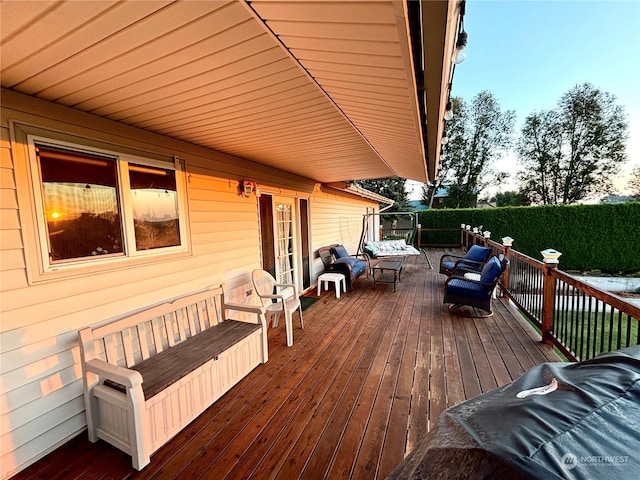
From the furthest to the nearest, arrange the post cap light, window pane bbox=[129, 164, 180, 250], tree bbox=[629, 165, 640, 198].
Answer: tree bbox=[629, 165, 640, 198], the post cap light, window pane bbox=[129, 164, 180, 250]

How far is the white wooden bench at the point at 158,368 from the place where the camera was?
1.79 metres

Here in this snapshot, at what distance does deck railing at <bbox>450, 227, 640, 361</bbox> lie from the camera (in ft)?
6.89

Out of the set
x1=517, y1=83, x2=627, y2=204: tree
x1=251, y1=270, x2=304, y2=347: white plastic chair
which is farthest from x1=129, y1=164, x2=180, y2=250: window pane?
x1=517, y1=83, x2=627, y2=204: tree

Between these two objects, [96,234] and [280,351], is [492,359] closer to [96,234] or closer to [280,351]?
[280,351]

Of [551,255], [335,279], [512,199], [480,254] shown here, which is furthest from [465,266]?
[512,199]

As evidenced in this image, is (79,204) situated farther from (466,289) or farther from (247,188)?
(466,289)

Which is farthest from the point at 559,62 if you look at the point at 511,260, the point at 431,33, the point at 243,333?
the point at 243,333

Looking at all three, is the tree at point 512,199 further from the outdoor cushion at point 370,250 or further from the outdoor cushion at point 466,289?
the outdoor cushion at point 466,289

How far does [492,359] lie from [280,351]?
2.43 m

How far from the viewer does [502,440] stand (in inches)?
29.3

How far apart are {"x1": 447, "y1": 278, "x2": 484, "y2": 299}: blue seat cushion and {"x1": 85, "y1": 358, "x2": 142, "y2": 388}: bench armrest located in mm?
4212

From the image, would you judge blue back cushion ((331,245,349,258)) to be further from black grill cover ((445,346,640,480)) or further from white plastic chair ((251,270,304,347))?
black grill cover ((445,346,640,480))

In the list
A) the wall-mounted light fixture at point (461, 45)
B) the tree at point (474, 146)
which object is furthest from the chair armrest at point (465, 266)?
the tree at point (474, 146)

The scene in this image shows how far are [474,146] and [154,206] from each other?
2439 centimetres
